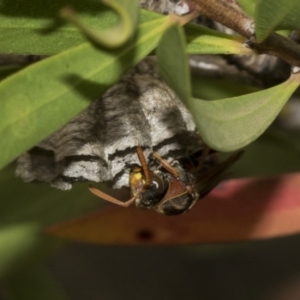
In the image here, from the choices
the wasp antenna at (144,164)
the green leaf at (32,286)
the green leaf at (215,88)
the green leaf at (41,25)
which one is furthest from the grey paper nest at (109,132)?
the green leaf at (32,286)

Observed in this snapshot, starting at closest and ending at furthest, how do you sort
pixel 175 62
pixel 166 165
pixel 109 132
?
pixel 175 62
pixel 109 132
pixel 166 165

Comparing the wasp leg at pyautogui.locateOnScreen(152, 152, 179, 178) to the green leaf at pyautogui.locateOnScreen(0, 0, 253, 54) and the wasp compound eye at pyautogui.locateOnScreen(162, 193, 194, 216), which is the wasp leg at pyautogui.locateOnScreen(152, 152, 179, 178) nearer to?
the wasp compound eye at pyautogui.locateOnScreen(162, 193, 194, 216)

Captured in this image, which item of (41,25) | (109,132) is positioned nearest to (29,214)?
(109,132)

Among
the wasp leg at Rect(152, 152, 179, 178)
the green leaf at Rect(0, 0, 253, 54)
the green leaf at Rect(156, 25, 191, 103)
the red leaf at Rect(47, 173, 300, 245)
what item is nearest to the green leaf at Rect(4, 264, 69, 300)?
the red leaf at Rect(47, 173, 300, 245)

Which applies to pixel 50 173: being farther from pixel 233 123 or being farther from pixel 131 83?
pixel 233 123

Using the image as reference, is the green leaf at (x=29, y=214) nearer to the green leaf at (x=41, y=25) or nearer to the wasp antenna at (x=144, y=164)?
the wasp antenna at (x=144, y=164)

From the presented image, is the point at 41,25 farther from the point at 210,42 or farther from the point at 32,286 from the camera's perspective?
the point at 32,286

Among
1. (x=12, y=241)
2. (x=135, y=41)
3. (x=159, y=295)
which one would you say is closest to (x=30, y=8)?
(x=135, y=41)
